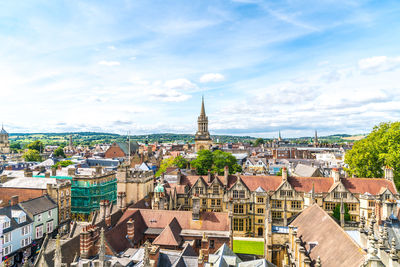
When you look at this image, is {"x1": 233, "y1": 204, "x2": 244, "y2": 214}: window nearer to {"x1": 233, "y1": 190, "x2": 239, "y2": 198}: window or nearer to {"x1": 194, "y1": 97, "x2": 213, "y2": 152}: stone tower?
{"x1": 233, "y1": 190, "x2": 239, "y2": 198}: window

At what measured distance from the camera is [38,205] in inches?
1855

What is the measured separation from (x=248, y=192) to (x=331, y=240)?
1049 inches

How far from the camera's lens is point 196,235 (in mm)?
32844

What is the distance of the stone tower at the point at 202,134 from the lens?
132750 millimetres

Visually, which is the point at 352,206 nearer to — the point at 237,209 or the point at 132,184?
the point at 237,209

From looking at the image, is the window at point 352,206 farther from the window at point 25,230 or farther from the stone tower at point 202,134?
the stone tower at point 202,134

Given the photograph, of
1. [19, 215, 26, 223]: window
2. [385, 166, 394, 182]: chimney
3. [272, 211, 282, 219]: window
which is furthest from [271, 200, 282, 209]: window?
[19, 215, 26, 223]: window

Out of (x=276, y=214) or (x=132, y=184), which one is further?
(x=276, y=214)

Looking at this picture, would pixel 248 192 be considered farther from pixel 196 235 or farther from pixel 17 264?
pixel 17 264

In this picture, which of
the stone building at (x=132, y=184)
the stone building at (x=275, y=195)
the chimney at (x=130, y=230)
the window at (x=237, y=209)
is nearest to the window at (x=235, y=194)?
the stone building at (x=275, y=195)

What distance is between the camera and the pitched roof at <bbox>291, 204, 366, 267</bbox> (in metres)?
18.5

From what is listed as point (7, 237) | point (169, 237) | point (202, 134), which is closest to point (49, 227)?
point (7, 237)

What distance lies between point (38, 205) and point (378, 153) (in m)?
59.8

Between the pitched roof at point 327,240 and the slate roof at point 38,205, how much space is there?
3862 centimetres
